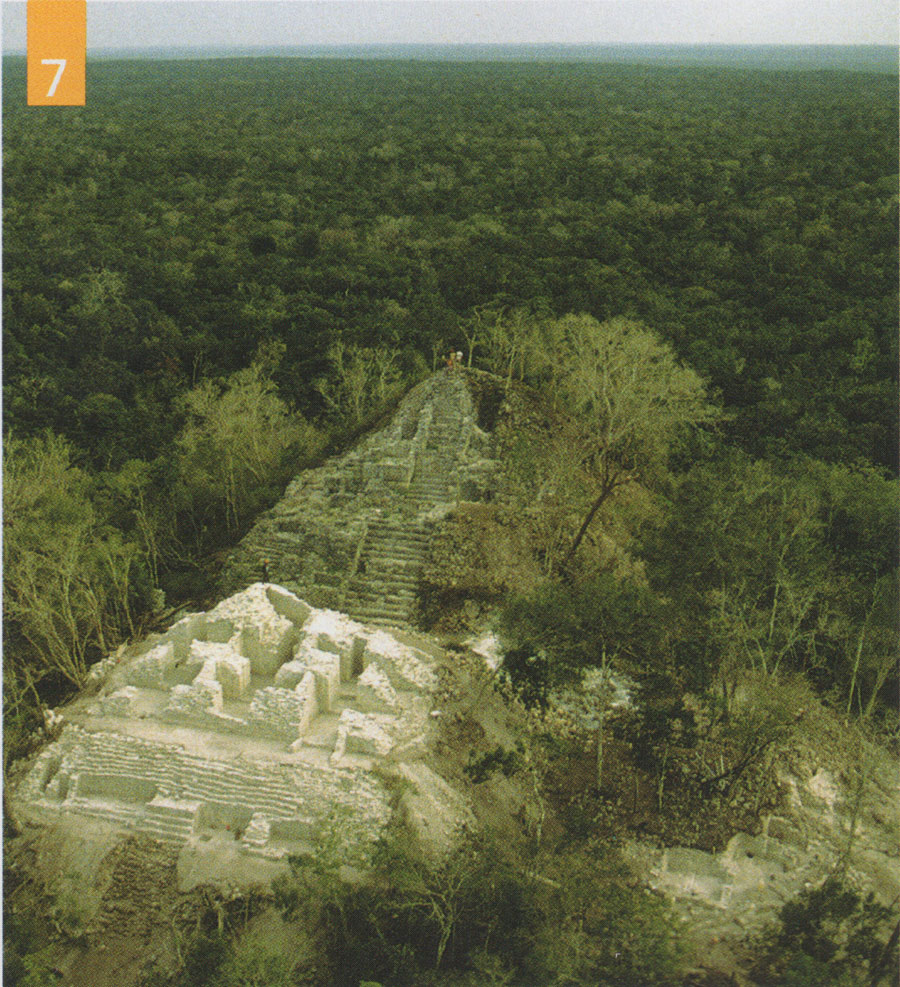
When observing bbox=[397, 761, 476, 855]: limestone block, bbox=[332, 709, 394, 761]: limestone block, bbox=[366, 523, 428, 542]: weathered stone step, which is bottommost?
bbox=[397, 761, 476, 855]: limestone block

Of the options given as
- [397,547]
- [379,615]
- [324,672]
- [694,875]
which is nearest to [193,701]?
[324,672]

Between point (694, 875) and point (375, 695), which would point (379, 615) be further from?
point (694, 875)

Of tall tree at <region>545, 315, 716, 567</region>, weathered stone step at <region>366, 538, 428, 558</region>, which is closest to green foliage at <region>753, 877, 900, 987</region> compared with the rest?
tall tree at <region>545, 315, 716, 567</region>

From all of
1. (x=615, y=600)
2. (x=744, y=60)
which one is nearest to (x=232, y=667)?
(x=615, y=600)

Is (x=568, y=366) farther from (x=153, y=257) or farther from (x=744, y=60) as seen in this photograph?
(x=153, y=257)

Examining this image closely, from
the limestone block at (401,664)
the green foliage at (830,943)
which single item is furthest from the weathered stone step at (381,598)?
the green foliage at (830,943)

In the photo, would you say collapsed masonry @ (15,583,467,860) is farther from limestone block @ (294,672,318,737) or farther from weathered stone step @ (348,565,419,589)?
weathered stone step @ (348,565,419,589)
